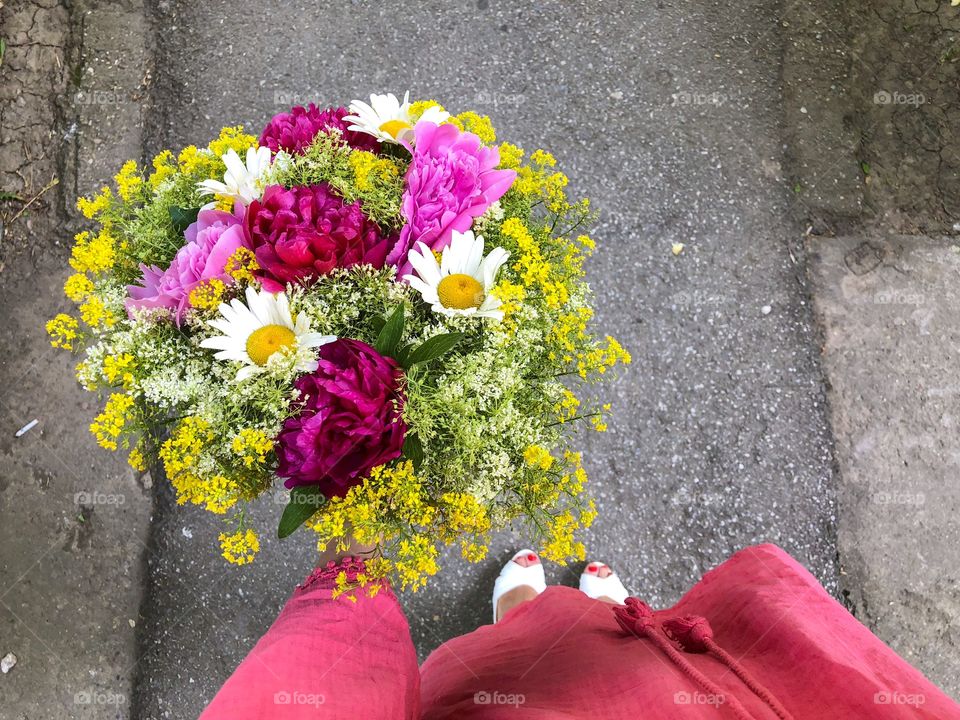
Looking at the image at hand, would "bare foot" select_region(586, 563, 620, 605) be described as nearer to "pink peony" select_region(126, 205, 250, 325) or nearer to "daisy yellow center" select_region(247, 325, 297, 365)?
"daisy yellow center" select_region(247, 325, 297, 365)

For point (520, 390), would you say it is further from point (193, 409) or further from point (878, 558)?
point (878, 558)

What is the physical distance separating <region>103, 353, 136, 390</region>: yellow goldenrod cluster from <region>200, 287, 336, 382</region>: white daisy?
146 mm

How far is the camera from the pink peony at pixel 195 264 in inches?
38.4

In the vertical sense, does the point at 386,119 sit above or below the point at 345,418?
above

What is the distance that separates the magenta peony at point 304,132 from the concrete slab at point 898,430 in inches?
61.3

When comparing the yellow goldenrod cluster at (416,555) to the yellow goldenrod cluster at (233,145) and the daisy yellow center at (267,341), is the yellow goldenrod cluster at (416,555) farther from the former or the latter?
the yellow goldenrod cluster at (233,145)

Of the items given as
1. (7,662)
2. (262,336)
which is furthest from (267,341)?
(7,662)

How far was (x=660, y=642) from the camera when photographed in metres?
1.09

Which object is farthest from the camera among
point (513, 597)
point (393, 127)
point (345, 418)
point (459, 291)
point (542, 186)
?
point (513, 597)

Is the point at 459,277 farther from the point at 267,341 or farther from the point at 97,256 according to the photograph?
the point at 97,256

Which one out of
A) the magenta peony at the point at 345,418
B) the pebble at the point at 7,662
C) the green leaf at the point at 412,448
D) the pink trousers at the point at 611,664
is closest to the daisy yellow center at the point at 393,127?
the magenta peony at the point at 345,418

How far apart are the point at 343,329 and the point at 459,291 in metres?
0.20

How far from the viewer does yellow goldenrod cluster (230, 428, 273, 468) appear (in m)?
0.93

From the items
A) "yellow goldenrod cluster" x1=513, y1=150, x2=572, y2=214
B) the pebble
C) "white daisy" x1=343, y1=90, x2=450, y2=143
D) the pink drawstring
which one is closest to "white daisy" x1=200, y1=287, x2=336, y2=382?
"white daisy" x1=343, y1=90, x2=450, y2=143
